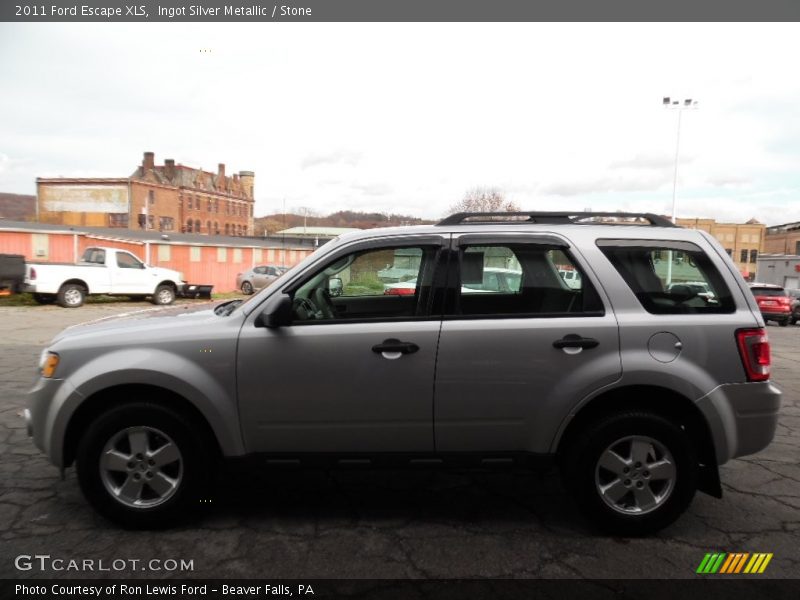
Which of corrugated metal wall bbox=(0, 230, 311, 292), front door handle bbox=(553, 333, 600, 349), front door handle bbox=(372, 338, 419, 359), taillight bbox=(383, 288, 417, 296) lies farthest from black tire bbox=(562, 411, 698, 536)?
corrugated metal wall bbox=(0, 230, 311, 292)

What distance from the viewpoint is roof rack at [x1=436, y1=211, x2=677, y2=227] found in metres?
3.63

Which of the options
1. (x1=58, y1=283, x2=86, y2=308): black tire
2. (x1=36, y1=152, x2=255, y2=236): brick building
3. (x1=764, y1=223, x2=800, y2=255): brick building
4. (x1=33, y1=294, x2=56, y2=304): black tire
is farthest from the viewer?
(x1=764, y1=223, x2=800, y2=255): brick building

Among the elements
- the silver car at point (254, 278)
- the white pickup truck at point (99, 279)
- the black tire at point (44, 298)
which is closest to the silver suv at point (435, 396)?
the white pickup truck at point (99, 279)

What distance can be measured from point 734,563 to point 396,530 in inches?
72.7

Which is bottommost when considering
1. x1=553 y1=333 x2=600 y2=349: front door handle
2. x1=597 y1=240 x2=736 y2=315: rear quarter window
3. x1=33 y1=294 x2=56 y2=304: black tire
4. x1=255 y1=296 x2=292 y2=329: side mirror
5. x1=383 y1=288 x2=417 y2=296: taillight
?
x1=33 y1=294 x2=56 y2=304: black tire

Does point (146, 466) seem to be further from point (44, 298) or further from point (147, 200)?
point (147, 200)

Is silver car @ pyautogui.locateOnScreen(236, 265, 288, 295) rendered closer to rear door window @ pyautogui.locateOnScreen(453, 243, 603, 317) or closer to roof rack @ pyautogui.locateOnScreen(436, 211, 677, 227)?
roof rack @ pyautogui.locateOnScreen(436, 211, 677, 227)

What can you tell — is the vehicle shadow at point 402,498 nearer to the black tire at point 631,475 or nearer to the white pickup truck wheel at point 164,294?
the black tire at point 631,475

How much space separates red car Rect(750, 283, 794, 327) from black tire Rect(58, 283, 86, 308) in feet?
74.4

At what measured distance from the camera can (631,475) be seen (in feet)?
10.7

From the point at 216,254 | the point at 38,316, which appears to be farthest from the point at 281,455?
the point at 216,254
